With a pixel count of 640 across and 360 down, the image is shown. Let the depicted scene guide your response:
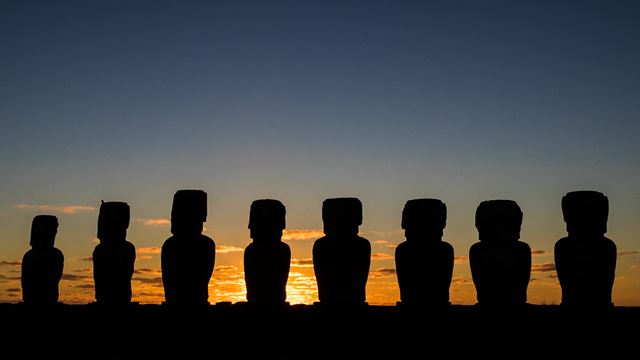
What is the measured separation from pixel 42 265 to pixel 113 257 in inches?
89.3

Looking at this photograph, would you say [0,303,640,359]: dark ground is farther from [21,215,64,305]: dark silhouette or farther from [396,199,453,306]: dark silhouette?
[21,215,64,305]: dark silhouette

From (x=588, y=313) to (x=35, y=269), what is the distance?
33.7 feet

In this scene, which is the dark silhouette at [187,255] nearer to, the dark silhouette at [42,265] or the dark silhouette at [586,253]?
the dark silhouette at [42,265]

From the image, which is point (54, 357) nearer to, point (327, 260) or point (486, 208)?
point (327, 260)

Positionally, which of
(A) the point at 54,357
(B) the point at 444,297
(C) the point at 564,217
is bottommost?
(A) the point at 54,357

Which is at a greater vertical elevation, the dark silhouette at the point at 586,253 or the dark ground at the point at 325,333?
the dark silhouette at the point at 586,253

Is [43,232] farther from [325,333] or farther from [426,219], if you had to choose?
[426,219]

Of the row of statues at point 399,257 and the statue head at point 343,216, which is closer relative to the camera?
the row of statues at point 399,257

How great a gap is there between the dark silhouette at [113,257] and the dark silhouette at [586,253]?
7.35m

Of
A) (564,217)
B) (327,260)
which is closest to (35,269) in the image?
(327,260)

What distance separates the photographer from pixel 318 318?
12664 mm

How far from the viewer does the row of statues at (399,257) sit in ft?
40.9

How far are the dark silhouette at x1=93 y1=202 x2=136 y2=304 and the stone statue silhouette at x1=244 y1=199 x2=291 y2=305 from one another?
246cm

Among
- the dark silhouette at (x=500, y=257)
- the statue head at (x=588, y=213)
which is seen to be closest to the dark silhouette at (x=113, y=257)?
the dark silhouette at (x=500, y=257)
